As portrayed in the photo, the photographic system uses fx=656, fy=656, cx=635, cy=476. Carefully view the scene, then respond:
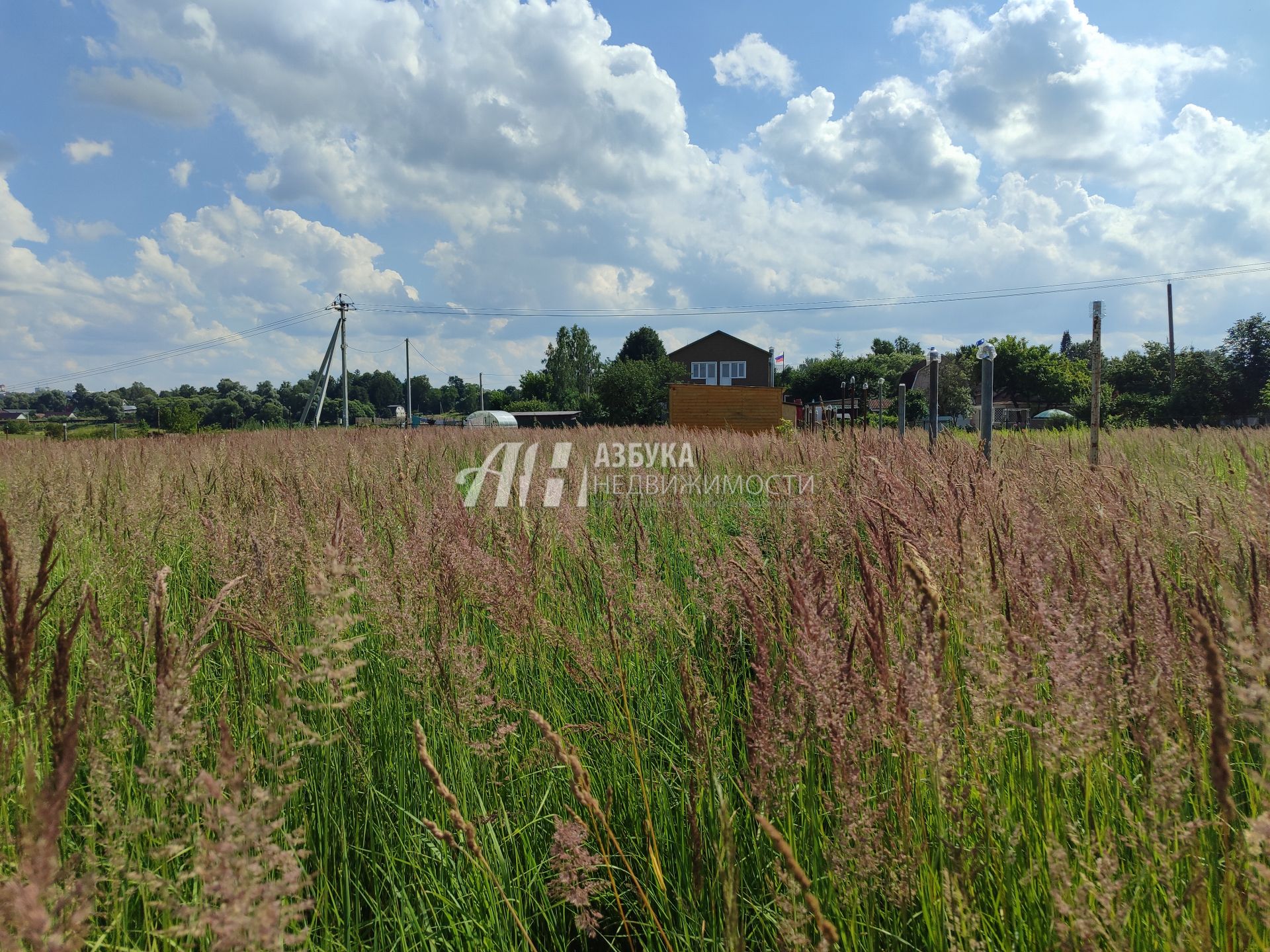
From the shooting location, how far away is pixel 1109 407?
35.7 m

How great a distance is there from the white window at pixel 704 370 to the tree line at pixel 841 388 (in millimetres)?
4296

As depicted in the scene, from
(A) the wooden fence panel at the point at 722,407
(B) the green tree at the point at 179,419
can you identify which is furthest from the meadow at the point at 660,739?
(B) the green tree at the point at 179,419

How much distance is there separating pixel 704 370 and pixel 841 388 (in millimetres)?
38234

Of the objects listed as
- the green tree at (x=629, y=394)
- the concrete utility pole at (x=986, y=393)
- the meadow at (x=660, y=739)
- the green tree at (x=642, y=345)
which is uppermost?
the green tree at (x=642, y=345)

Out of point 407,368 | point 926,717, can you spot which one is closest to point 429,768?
point 926,717

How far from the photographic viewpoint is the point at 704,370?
59.0 m

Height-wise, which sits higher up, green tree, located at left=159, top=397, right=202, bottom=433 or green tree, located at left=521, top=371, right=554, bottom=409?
green tree, located at left=521, top=371, right=554, bottom=409

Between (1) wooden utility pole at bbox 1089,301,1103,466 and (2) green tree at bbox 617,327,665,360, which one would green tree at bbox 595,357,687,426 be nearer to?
(2) green tree at bbox 617,327,665,360

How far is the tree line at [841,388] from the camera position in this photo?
99.7ft

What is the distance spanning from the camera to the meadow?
946 mm

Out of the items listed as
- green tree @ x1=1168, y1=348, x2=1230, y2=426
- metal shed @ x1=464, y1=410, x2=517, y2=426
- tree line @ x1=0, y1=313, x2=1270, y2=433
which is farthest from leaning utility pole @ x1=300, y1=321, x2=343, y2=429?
green tree @ x1=1168, y1=348, x2=1230, y2=426

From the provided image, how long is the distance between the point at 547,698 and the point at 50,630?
225 centimetres

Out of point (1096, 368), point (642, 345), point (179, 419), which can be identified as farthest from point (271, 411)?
point (1096, 368)

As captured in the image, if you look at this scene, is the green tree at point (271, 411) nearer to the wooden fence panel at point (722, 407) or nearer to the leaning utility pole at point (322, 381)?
the leaning utility pole at point (322, 381)
